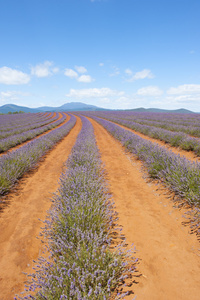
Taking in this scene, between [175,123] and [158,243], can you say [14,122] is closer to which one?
[175,123]

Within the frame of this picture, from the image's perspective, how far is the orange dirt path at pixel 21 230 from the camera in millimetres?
1897

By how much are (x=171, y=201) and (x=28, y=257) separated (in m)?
2.72

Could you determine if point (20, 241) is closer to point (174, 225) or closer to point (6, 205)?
point (6, 205)

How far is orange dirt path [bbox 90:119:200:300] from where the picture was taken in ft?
5.49

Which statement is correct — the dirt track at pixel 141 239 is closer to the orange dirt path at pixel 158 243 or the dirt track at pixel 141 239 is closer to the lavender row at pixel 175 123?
the orange dirt path at pixel 158 243

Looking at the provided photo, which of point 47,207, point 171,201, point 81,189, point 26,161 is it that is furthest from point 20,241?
point 26,161

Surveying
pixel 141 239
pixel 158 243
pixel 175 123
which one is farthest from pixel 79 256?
pixel 175 123

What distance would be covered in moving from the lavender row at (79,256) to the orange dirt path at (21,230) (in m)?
0.23

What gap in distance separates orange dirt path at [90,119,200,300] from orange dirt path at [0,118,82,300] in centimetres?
131

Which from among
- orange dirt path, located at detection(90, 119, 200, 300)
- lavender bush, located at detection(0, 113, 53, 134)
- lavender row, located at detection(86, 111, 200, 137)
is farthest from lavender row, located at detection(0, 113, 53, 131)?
orange dirt path, located at detection(90, 119, 200, 300)

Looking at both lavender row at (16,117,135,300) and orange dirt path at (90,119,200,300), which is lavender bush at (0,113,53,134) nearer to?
orange dirt path at (90,119,200,300)

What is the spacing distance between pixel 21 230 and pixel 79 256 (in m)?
1.46

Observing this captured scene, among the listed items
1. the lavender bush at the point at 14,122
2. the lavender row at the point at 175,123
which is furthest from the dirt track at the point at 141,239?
the lavender bush at the point at 14,122

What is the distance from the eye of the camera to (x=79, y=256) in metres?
1.70
